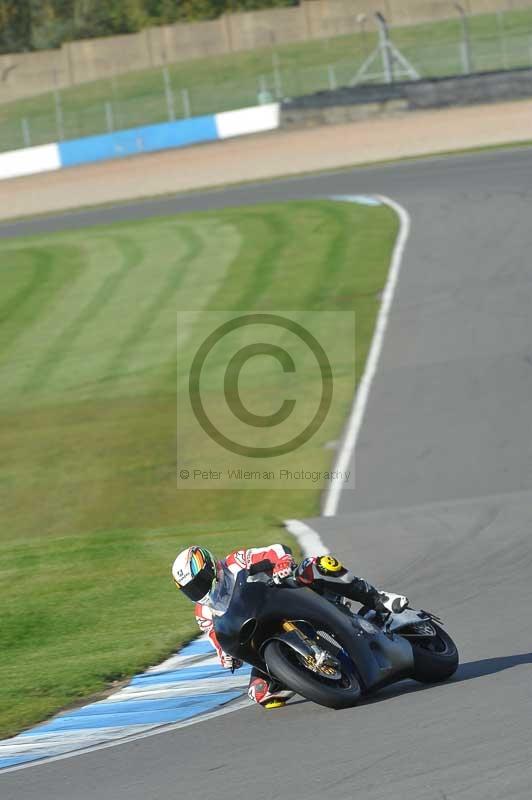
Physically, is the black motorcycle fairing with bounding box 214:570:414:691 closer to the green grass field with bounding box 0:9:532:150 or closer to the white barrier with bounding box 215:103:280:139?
the white barrier with bounding box 215:103:280:139

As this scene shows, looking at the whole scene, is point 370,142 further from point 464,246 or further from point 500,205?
point 464,246

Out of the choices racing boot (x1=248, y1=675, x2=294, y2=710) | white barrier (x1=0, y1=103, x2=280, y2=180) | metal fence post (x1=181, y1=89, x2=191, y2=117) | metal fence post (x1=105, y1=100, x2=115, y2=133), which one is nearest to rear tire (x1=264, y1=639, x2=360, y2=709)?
racing boot (x1=248, y1=675, x2=294, y2=710)

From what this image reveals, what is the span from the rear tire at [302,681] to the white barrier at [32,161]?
43862 mm

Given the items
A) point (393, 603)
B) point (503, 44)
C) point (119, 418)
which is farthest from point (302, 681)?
point (503, 44)

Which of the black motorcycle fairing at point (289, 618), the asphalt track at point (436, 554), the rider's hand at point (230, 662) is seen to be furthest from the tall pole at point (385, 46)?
the black motorcycle fairing at point (289, 618)

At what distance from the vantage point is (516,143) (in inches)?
1468

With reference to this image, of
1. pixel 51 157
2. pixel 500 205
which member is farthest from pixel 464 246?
pixel 51 157

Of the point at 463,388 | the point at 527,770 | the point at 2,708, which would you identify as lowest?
the point at 463,388

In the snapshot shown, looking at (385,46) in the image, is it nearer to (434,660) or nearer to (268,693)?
(434,660)

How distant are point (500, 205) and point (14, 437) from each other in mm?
13456

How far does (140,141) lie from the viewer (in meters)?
48.2

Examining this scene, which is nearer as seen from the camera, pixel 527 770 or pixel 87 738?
pixel 527 770

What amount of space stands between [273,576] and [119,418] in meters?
12.8

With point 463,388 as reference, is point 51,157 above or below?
below
